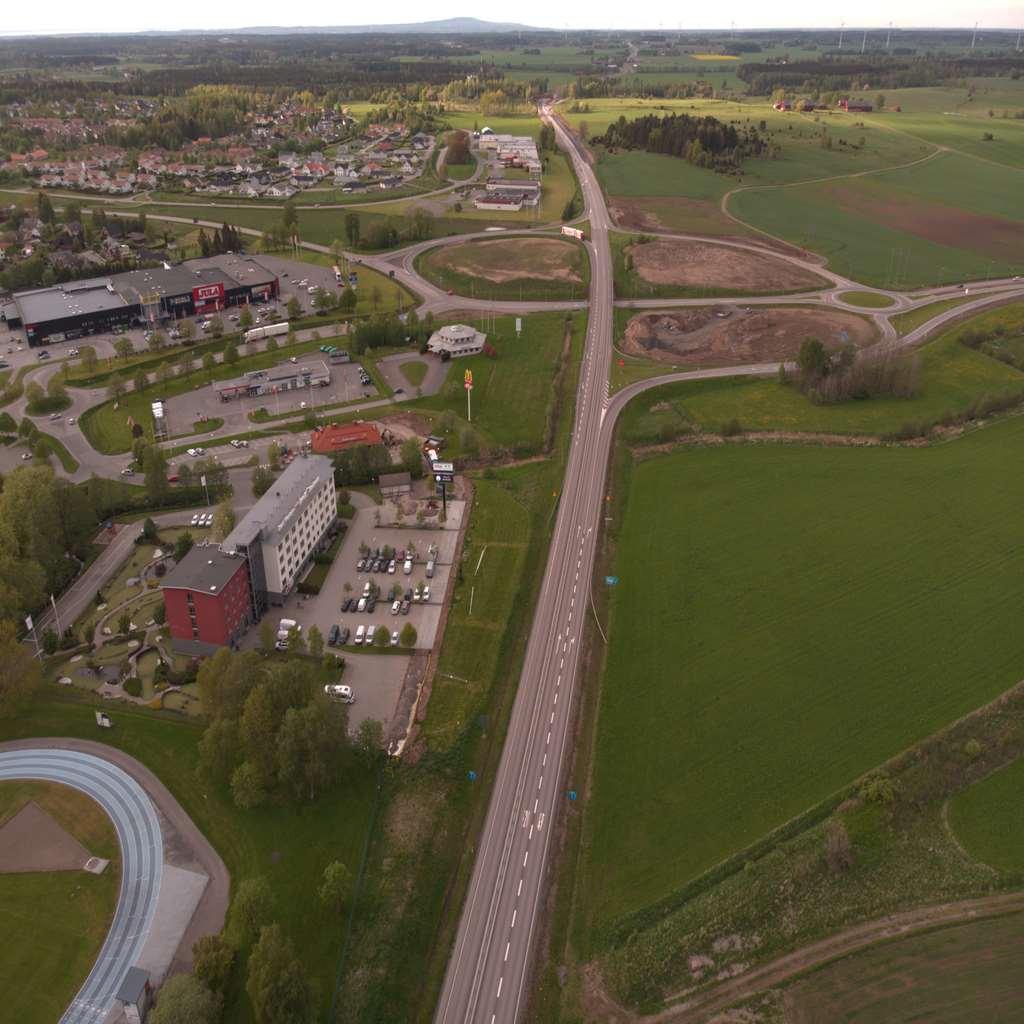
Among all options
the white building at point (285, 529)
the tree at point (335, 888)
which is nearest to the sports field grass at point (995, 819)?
the tree at point (335, 888)

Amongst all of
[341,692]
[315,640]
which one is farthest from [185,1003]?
[315,640]

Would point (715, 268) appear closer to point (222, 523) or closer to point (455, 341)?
point (455, 341)

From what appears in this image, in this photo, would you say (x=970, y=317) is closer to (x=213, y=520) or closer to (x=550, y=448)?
(x=550, y=448)

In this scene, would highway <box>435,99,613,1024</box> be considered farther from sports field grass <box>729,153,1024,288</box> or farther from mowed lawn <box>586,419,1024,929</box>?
sports field grass <box>729,153,1024,288</box>

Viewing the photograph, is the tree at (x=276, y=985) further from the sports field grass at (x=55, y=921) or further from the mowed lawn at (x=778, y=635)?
the mowed lawn at (x=778, y=635)

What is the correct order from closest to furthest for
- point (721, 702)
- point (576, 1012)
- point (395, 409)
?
point (576, 1012) < point (721, 702) < point (395, 409)

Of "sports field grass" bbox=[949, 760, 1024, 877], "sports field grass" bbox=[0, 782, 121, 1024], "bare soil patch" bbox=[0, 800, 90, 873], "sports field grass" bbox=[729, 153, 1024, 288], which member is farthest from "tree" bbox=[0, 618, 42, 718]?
"sports field grass" bbox=[729, 153, 1024, 288]

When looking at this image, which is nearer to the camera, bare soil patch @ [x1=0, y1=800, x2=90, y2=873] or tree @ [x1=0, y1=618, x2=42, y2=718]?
bare soil patch @ [x1=0, y1=800, x2=90, y2=873]

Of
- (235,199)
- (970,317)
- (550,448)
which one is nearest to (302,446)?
(550,448)

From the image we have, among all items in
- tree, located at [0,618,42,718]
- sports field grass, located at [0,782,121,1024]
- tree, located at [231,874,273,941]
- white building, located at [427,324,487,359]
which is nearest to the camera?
sports field grass, located at [0,782,121,1024]
